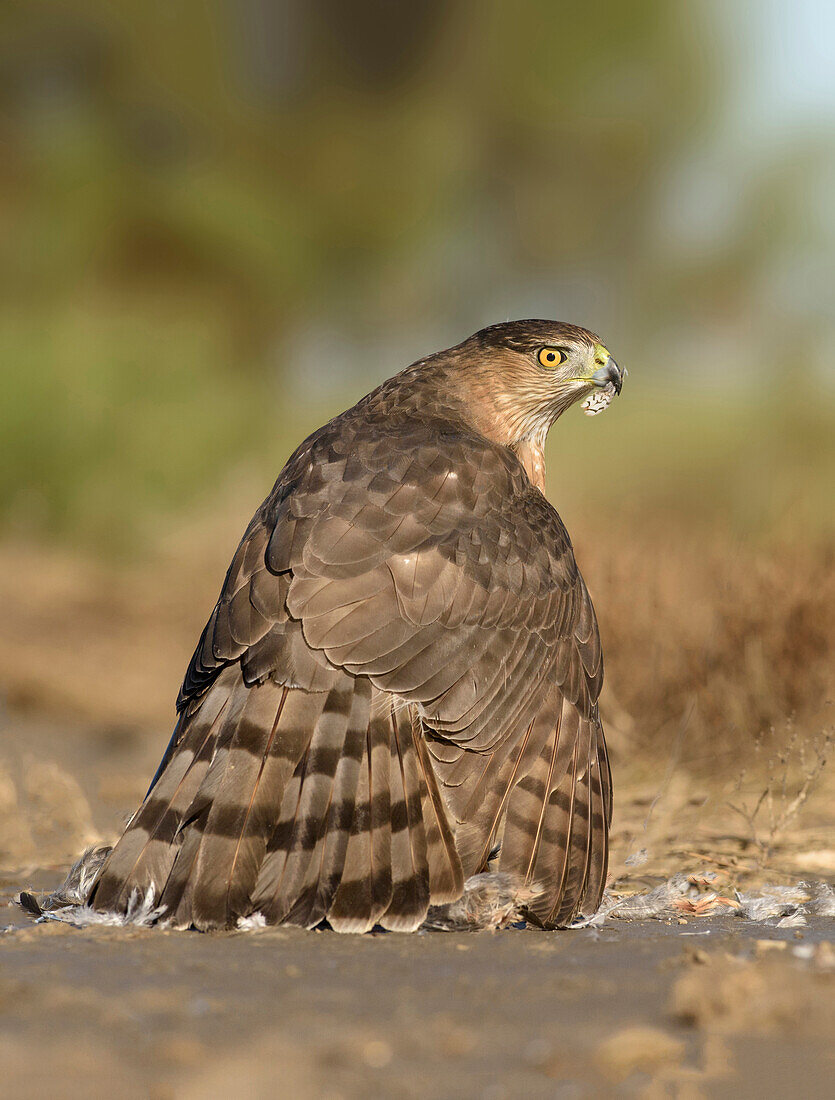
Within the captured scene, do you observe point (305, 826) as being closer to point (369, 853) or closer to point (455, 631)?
point (369, 853)

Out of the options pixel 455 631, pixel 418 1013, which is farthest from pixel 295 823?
pixel 418 1013

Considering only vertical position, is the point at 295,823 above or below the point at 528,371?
below

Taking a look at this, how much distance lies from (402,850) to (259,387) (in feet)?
42.0

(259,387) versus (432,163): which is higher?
(432,163)

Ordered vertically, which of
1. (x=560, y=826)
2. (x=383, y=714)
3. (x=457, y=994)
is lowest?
(x=457, y=994)

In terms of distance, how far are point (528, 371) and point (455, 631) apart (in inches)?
61.3

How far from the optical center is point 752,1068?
5.99 ft

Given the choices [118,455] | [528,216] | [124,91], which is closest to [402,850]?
[118,455]

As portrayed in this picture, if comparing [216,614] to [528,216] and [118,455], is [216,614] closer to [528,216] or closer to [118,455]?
[118,455]

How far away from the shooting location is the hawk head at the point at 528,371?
4.39 m

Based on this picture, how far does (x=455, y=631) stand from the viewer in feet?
10.4

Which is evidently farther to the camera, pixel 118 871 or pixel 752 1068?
pixel 118 871

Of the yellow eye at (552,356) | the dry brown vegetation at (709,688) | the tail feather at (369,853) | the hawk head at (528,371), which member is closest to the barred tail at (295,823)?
the tail feather at (369,853)

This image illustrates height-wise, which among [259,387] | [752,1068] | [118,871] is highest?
[259,387]
